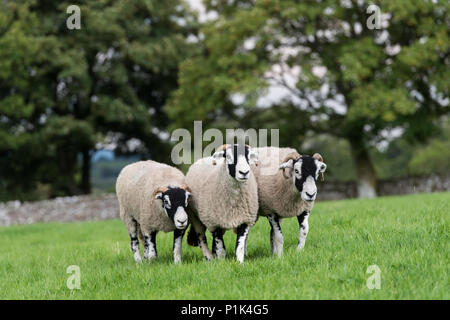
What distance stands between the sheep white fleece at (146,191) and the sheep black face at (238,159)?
1.04 metres

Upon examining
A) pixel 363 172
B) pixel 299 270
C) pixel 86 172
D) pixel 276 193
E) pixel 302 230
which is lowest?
pixel 299 270

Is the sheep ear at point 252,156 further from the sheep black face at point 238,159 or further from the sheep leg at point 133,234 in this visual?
the sheep leg at point 133,234

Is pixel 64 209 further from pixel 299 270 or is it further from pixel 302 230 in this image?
pixel 299 270

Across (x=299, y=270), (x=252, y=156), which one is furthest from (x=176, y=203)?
(x=299, y=270)

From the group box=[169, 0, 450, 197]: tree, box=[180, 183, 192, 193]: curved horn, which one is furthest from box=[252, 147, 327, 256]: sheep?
box=[169, 0, 450, 197]: tree

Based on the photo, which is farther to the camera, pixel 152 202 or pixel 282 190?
pixel 152 202

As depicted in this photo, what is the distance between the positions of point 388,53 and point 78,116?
17154 mm

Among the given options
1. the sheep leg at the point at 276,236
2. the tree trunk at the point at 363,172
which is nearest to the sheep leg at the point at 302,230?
the sheep leg at the point at 276,236

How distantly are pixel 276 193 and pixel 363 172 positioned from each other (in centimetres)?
1778

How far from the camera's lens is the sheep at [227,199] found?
654 cm

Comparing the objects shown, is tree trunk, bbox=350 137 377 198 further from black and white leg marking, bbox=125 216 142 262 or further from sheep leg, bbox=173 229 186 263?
sheep leg, bbox=173 229 186 263

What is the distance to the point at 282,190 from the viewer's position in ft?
23.9

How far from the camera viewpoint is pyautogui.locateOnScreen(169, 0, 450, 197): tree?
2038 centimetres

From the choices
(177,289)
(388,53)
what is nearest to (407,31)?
(388,53)
